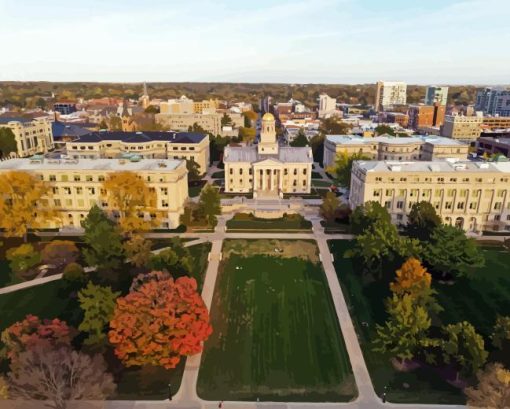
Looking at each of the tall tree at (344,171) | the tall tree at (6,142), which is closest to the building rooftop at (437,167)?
the tall tree at (344,171)

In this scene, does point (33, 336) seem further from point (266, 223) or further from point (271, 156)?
point (271, 156)

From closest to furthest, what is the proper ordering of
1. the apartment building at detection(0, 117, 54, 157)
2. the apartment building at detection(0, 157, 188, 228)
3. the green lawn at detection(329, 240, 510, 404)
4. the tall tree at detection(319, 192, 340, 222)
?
1. the green lawn at detection(329, 240, 510, 404)
2. the apartment building at detection(0, 157, 188, 228)
3. the tall tree at detection(319, 192, 340, 222)
4. the apartment building at detection(0, 117, 54, 157)

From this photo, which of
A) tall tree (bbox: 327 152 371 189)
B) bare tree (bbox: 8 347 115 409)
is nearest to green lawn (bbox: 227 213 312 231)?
tall tree (bbox: 327 152 371 189)

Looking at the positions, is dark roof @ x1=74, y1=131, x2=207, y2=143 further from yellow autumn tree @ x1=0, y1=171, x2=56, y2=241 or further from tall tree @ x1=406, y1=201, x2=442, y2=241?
tall tree @ x1=406, y1=201, x2=442, y2=241

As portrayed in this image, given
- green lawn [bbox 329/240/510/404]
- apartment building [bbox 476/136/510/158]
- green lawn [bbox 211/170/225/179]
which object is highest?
apartment building [bbox 476/136/510/158]

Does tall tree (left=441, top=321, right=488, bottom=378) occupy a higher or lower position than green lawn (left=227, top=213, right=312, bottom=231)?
higher

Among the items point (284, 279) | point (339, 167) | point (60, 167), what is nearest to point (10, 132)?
point (60, 167)

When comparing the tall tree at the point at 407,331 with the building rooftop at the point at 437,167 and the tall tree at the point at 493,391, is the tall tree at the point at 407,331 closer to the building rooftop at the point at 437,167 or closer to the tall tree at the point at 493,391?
the tall tree at the point at 493,391

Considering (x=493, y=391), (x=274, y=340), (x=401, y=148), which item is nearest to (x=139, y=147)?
(x=401, y=148)
